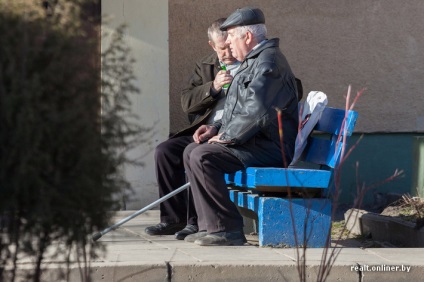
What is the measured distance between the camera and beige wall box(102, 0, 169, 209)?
719cm

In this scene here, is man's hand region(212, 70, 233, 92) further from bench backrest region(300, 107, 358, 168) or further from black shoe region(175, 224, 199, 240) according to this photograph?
black shoe region(175, 224, 199, 240)

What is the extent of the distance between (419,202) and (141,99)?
2.41 m

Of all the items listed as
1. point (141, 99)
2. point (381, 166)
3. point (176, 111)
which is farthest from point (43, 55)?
point (381, 166)

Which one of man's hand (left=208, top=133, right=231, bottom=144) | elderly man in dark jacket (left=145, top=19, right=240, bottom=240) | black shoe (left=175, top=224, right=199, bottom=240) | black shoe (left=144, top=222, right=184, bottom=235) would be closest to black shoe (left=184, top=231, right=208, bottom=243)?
black shoe (left=175, top=224, right=199, bottom=240)

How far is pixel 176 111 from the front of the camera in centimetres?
776

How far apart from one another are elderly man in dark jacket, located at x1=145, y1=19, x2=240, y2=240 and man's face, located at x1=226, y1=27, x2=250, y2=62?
34 cm

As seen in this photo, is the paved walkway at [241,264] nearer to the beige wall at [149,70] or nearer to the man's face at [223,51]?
the man's face at [223,51]

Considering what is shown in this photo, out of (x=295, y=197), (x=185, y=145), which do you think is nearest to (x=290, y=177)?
(x=295, y=197)

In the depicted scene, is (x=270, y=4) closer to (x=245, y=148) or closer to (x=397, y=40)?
(x=397, y=40)

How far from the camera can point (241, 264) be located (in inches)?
181

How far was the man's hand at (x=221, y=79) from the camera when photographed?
19.1 ft

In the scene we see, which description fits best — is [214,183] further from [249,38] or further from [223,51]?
[223,51]

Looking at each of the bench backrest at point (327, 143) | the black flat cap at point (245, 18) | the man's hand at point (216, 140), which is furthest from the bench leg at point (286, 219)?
the black flat cap at point (245, 18)

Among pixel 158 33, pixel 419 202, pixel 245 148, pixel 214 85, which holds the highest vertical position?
pixel 158 33
